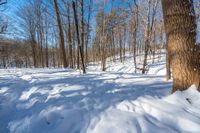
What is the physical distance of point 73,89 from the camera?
13.7 ft

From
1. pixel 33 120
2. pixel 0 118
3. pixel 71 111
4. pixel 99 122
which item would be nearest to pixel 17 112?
pixel 0 118

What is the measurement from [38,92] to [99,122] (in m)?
2.45

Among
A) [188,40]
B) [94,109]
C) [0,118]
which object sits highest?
[188,40]

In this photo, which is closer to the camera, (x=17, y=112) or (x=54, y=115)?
(x=54, y=115)

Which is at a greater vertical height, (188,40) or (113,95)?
(188,40)

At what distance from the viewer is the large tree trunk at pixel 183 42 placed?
2838 mm

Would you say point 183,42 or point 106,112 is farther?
point 183,42

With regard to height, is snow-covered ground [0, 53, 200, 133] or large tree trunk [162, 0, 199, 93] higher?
large tree trunk [162, 0, 199, 93]

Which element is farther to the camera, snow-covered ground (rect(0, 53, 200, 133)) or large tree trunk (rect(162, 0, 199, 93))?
large tree trunk (rect(162, 0, 199, 93))

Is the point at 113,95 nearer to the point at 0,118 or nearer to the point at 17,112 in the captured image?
the point at 17,112

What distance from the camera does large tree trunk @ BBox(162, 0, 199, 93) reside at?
9.31 ft

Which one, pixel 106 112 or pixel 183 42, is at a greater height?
pixel 183 42

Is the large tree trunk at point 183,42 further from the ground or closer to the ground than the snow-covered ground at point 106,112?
further from the ground

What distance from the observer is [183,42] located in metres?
→ 2.88
